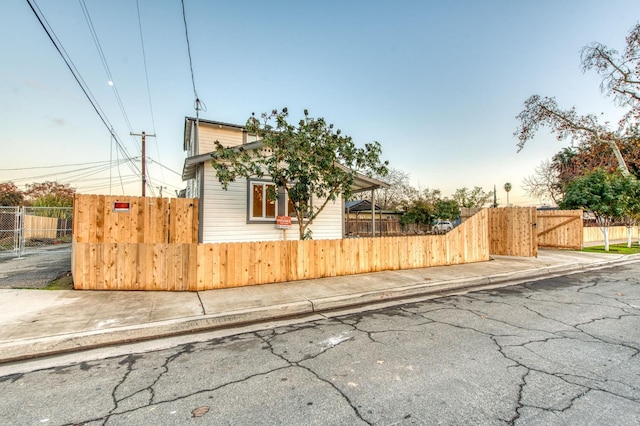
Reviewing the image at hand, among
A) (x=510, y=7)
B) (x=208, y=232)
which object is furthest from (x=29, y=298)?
(x=510, y=7)

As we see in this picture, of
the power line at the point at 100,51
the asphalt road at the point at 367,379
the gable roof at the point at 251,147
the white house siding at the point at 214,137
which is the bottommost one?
the asphalt road at the point at 367,379

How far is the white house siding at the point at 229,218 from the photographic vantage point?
993cm

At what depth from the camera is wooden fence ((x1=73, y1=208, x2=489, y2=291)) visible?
6484 mm

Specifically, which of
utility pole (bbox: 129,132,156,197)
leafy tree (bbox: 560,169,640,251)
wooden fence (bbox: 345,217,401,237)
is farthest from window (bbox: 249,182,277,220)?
leafy tree (bbox: 560,169,640,251)

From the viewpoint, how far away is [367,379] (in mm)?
3008

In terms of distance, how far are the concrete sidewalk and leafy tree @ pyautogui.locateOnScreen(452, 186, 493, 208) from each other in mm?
33493

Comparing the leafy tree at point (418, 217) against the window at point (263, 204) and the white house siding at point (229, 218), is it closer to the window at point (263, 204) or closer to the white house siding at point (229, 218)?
the white house siding at point (229, 218)

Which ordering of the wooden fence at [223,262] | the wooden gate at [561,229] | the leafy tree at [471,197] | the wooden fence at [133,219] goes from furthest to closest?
1. the leafy tree at [471,197]
2. the wooden gate at [561,229]
3. the wooden fence at [133,219]
4. the wooden fence at [223,262]

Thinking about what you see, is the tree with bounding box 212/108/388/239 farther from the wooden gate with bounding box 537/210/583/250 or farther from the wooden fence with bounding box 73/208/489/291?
the wooden gate with bounding box 537/210/583/250

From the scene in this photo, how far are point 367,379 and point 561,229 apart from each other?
18.3 m

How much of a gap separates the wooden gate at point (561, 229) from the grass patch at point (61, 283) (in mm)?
20813

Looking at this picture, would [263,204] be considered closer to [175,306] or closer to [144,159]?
[175,306]

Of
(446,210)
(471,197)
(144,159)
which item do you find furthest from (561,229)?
(144,159)

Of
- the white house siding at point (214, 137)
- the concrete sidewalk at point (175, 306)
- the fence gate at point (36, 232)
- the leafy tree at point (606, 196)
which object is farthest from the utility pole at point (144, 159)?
the leafy tree at point (606, 196)
